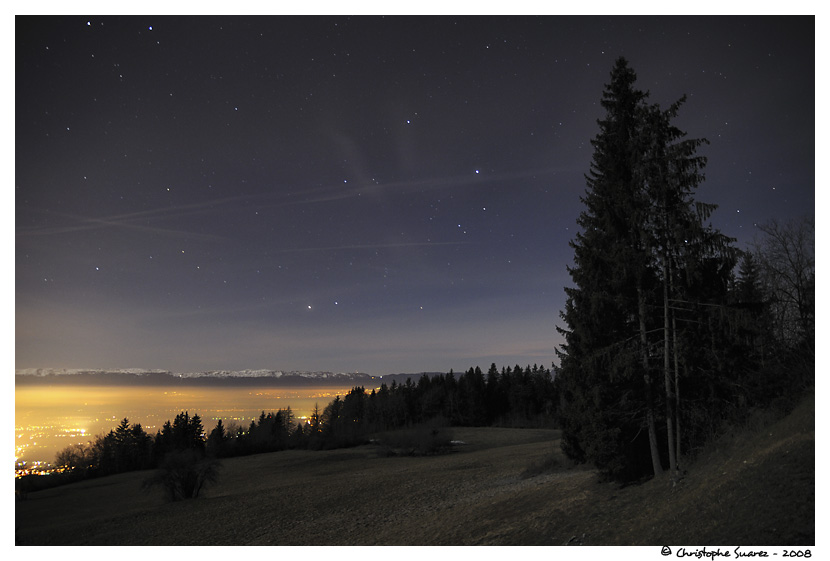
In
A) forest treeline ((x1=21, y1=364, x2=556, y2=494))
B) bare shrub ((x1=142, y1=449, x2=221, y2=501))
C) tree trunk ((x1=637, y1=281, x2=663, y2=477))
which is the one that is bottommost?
forest treeline ((x1=21, y1=364, x2=556, y2=494))

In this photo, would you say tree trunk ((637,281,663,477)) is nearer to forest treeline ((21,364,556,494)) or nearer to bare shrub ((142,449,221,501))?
bare shrub ((142,449,221,501))

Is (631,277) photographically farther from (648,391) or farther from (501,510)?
(501,510)

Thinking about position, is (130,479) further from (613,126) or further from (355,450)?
(613,126)

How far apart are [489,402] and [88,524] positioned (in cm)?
6681

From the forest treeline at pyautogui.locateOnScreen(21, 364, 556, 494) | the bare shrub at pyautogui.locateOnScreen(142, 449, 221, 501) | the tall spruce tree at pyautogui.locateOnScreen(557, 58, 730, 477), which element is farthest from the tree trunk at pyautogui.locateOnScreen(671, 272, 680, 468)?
the forest treeline at pyautogui.locateOnScreen(21, 364, 556, 494)

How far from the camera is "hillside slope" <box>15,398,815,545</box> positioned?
716 cm

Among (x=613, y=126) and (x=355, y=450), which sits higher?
(x=613, y=126)

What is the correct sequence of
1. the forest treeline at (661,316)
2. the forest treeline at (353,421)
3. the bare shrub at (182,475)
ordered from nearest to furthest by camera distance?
the forest treeline at (661,316) < the bare shrub at (182,475) < the forest treeline at (353,421)

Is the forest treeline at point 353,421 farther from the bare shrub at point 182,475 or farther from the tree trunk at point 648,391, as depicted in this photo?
the tree trunk at point 648,391

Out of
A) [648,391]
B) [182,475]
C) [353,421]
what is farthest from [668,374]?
[353,421]

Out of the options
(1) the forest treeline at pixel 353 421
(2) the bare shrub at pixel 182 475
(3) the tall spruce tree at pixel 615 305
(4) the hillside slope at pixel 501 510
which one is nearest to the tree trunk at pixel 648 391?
(3) the tall spruce tree at pixel 615 305

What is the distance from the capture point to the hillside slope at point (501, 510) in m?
7.16
